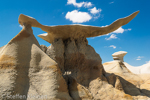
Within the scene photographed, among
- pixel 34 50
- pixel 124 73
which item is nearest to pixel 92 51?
pixel 34 50

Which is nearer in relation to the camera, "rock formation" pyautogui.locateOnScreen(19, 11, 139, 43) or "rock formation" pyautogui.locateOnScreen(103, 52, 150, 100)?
"rock formation" pyautogui.locateOnScreen(19, 11, 139, 43)

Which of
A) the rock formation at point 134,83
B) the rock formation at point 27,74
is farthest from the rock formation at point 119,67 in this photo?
the rock formation at point 27,74

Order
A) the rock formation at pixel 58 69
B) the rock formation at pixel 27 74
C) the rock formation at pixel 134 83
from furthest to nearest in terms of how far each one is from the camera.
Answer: the rock formation at pixel 134 83 → the rock formation at pixel 58 69 → the rock formation at pixel 27 74

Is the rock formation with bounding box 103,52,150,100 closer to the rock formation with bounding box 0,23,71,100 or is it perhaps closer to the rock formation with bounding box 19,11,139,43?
the rock formation with bounding box 19,11,139,43

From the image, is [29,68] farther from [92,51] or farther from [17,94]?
[92,51]

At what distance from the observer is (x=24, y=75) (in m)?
5.29

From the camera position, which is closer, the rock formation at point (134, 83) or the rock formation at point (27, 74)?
the rock formation at point (27, 74)

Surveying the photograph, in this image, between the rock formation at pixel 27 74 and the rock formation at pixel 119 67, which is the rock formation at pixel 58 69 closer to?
the rock formation at pixel 27 74

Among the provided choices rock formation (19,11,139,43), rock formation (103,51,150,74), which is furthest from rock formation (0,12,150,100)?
rock formation (103,51,150,74)

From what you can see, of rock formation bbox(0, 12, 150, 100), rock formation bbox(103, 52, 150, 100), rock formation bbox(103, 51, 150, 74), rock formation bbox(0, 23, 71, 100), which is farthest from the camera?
rock formation bbox(103, 51, 150, 74)

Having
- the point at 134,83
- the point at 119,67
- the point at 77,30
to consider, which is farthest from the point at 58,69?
the point at 119,67

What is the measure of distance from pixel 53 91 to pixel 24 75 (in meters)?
1.27

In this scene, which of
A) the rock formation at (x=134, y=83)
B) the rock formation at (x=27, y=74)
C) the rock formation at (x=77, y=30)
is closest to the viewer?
the rock formation at (x=27, y=74)

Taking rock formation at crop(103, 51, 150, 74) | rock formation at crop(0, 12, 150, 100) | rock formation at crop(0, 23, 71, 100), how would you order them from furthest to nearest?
1. rock formation at crop(103, 51, 150, 74)
2. rock formation at crop(0, 12, 150, 100)
3. rock formation at crop(0, 23, 71, 100)
